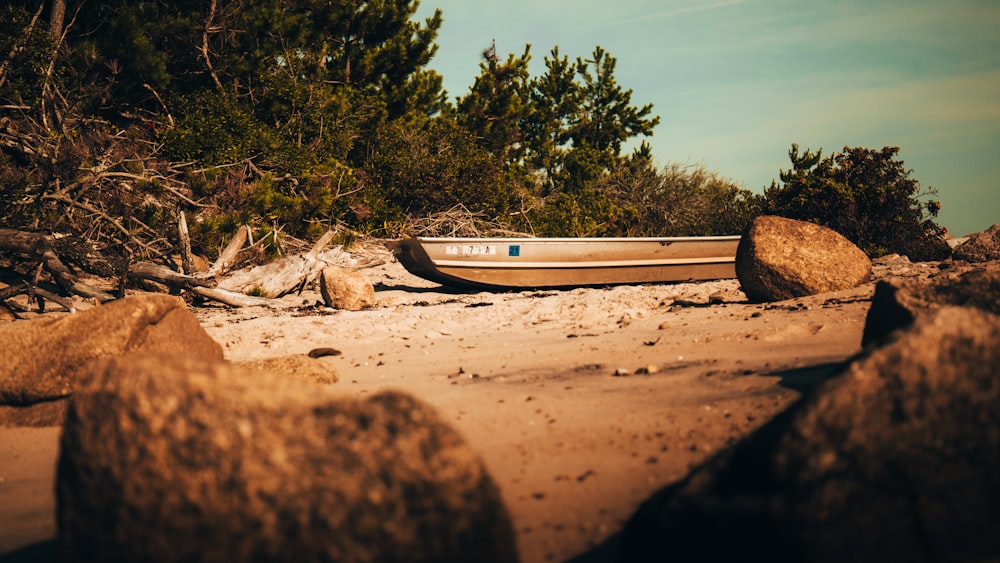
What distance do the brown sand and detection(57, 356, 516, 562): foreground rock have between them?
2.13 ft

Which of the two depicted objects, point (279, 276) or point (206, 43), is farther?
point (206, 43)

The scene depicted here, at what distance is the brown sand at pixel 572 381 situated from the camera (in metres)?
3.03

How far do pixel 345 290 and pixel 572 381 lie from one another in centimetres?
582

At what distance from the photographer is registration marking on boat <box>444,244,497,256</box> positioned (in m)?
11.7

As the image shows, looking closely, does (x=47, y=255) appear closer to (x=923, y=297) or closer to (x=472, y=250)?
(x=472, y=250)

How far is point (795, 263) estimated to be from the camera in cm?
788

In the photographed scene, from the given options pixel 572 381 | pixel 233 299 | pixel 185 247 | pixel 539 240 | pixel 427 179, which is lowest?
pixel 572 381

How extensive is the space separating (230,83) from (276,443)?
16.9 metres

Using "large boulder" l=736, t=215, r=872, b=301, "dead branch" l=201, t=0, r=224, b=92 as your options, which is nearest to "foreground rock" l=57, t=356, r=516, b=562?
"large boulder" l=736, t=215, r=872, b=301

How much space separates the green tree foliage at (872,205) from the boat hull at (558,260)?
2160 millimetres

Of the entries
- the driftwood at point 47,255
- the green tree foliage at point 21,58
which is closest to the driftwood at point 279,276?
the driftwood at point 47,255

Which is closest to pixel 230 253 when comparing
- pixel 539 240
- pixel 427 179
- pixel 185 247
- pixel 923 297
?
pixel 185 247

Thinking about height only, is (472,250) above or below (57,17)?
below

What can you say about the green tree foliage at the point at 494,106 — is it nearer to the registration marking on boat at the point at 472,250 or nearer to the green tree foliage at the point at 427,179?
the green tree foliage at the point at 427,179
